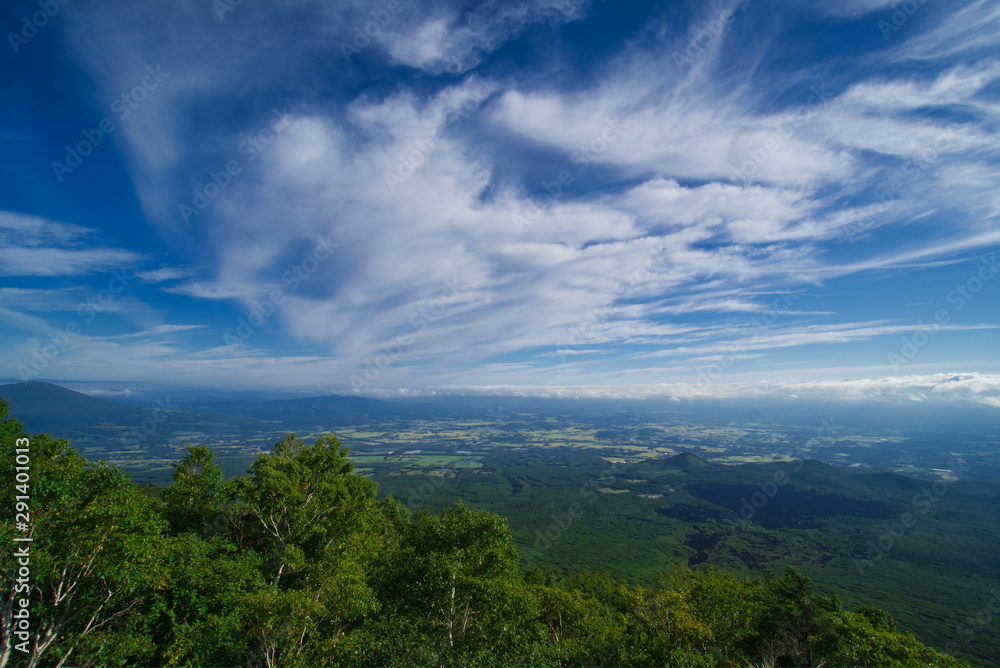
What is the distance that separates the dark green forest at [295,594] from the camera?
33.1 ft

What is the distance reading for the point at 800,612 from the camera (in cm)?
3027

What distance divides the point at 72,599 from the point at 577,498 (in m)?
160

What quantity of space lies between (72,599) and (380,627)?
10.6 m

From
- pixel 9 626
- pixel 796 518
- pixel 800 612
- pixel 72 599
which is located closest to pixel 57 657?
pixel 72 599

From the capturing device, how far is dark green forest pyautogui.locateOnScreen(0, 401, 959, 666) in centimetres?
1009

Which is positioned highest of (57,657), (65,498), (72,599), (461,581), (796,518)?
(65,498)

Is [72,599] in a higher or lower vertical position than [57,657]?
higher

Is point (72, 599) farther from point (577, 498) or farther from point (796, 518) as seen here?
point (796, 518)

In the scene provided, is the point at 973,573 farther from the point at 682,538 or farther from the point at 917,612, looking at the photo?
the point at 682,538

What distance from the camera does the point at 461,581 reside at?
1667cm

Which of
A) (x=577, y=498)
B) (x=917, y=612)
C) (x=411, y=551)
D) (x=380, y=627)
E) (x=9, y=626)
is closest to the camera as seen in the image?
(x=9, y=626)

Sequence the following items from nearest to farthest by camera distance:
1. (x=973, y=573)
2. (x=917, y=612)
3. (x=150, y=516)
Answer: (x=150, y=516) → (x=917, y=612) → (x=973, y=573)

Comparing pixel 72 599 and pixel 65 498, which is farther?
pixel 72 599

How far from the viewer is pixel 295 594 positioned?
42.7 feet
